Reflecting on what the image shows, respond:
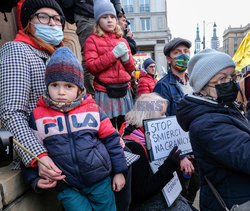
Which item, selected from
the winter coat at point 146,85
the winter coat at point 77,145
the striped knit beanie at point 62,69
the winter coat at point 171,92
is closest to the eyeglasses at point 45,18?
the striped knit beanie at point 62,69

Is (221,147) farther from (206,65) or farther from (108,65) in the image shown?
(108,65)

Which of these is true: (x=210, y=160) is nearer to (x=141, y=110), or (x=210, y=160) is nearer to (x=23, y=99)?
(x=141, y=110)

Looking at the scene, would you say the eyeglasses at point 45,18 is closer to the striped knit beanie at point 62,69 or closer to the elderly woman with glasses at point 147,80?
the striped knit beanie at point 62,69

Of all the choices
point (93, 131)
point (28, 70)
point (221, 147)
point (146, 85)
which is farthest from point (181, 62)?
point (146, 85)

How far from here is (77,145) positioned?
130 centimetres

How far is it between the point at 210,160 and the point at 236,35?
70.6 meters

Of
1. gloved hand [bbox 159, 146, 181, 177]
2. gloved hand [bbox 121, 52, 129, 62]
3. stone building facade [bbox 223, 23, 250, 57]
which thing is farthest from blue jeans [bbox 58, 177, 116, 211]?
stone building facade [bbox 223, 23, 250, 57]

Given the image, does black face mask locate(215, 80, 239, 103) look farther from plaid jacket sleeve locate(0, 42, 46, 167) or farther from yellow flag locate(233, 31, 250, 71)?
yellow flag locate(233, 31, 250, 71)

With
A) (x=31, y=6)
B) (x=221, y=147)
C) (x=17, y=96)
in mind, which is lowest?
(x=221, y=147)

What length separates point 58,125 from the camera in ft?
4.34

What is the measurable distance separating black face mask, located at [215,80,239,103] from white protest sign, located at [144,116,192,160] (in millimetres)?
614

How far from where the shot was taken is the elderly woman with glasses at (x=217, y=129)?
1282 mm

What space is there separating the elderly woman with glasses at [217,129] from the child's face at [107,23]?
1.52m

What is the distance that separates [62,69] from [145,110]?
913 millimetres
